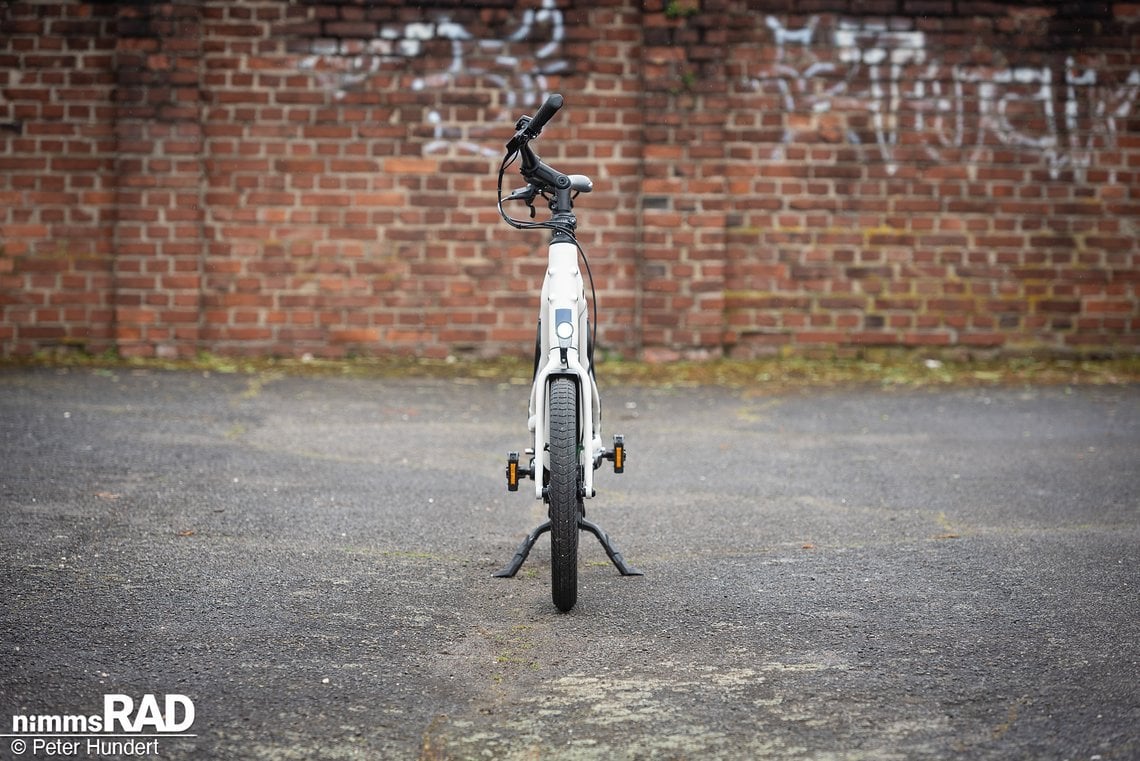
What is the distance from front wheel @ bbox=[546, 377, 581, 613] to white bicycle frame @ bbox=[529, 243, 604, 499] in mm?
114

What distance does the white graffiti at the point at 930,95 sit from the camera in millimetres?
9500

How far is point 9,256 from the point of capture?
934cm

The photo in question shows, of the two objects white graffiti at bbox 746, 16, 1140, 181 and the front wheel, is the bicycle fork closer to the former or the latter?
the front wheel

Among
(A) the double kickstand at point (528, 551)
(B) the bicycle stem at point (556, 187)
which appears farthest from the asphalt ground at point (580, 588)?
(B) the bicycle stem at point (556, 187)

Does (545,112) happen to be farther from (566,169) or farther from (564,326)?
(566,169)

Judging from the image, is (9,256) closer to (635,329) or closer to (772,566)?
(635,329)

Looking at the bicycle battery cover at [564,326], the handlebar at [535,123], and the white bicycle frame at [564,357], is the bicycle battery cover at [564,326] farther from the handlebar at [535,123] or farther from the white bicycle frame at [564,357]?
the handlebar at [535,123]

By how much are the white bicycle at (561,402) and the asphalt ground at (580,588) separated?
7.4 inches

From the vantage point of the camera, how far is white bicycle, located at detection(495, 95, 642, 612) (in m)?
3.87

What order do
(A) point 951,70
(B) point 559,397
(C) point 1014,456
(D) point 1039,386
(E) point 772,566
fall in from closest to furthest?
(B) point 559,397 < (E) point 772,566 < (C) point 1014,456 < (D) point 1039,386 < (A) point 951,70

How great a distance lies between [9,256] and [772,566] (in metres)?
7.04

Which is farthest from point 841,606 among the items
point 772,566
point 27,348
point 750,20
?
point 27,348

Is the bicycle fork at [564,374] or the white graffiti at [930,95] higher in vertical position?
the white graffiti at [930,95]

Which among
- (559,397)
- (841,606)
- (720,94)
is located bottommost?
(841,606)
